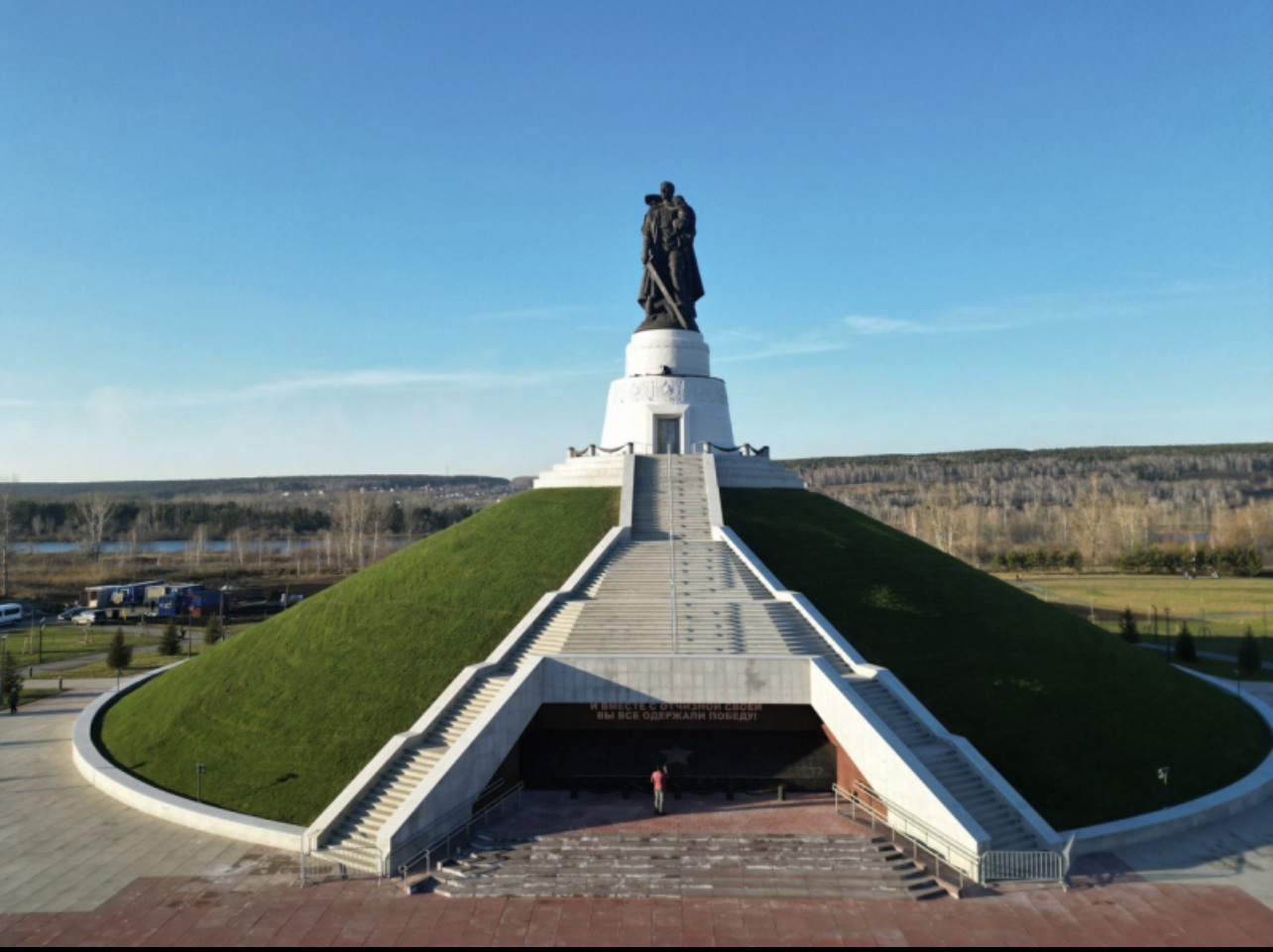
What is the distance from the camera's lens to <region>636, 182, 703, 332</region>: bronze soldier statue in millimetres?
39375

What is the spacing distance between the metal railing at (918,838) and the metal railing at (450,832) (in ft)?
28.7

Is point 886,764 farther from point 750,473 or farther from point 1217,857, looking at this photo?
point 750,473

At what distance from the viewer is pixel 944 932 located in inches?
623

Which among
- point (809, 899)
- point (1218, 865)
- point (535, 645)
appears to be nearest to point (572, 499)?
point (535, 645)

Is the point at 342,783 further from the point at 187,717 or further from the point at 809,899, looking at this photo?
the point at 809,899

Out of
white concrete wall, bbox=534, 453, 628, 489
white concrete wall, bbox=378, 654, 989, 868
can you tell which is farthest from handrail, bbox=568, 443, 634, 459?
white concrete wall, bbox=378, 654, 989, 868

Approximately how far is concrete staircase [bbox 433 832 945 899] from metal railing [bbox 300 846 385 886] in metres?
1.45

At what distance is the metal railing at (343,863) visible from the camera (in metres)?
18.2

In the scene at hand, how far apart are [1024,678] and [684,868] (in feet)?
42.5

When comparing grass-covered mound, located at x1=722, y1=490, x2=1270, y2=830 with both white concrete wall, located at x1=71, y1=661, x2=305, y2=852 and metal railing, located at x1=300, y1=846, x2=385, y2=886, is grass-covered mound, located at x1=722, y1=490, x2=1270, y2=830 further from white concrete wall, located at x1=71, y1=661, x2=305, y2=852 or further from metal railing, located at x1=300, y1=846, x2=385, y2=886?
white concrete wall, located at x1=71, y1=661, x2=305, y2=852

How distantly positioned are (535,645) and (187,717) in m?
11.4

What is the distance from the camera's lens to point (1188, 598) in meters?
70.8

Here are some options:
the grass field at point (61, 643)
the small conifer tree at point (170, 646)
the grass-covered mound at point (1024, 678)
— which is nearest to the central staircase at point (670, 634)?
the grass-covered mound at point (1024, 678)

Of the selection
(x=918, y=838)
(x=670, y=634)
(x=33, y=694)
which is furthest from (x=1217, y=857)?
(x=33, y=694)
